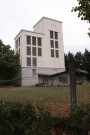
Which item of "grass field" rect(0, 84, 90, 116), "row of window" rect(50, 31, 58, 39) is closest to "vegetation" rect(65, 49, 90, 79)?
"row of window" rect(50, 31, 58, 39)

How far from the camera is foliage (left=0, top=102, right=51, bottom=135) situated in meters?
2.49

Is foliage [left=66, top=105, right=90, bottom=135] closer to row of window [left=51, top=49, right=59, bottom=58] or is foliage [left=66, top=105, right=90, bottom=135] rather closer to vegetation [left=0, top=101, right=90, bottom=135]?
vegetation [left=0, top=101, right=90, bottom=135]

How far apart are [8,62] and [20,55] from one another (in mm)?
5756

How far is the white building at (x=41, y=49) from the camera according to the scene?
3222 cm

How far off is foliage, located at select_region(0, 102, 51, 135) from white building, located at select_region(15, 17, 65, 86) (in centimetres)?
2753

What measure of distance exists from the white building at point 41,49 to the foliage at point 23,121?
27.5 metres

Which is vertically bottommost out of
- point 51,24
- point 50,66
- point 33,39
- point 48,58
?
point 50,66

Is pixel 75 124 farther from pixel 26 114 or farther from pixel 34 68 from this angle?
pixel 34 68

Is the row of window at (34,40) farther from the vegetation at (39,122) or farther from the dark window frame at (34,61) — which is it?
the vegetation at (39,122)

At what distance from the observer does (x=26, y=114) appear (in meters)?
3.08

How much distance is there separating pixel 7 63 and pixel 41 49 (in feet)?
37.4

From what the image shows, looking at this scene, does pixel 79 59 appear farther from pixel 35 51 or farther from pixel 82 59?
pixel 35 51

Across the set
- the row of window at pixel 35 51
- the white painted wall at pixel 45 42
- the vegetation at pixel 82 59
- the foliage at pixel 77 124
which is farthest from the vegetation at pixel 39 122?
the vegetation at pixel 82 59

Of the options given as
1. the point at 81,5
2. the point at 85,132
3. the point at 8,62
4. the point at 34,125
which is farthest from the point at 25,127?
the point at 8,62
